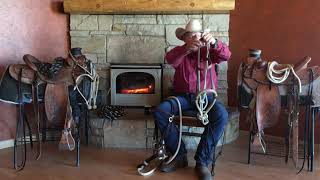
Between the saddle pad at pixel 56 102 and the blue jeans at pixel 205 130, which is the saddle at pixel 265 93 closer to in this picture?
the blue jeans at pixel 205 130

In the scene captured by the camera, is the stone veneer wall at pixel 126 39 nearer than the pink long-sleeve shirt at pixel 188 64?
No

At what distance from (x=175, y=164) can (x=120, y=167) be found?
0.43 meters

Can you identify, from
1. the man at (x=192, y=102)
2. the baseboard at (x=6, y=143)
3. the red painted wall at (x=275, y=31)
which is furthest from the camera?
the baseboard at (x=6, y=143)

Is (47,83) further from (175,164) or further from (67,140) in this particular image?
(175,164)

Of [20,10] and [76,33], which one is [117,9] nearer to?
[76,33]

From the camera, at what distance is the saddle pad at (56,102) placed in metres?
3.13

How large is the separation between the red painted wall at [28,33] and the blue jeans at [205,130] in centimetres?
149

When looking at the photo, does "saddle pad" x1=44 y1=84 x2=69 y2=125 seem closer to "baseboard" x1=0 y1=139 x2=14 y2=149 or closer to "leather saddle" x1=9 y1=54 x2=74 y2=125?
"leather saddle" x1=9 y1=54 x2=74 y2=125

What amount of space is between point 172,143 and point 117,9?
1.42m

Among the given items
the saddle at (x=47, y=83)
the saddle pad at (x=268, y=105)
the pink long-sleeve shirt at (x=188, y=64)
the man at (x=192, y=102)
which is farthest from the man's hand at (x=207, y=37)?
the saddle at (x=47, y=83)

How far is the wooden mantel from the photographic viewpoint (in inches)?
138

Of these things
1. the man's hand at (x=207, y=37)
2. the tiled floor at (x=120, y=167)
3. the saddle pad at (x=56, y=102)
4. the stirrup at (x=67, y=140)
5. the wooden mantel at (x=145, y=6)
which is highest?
the wooden mantel at (x=145, y=6)

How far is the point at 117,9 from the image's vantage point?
3631 millimetres

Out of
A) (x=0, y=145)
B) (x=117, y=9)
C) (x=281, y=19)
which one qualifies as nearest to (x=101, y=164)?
(x=0, y=145)
